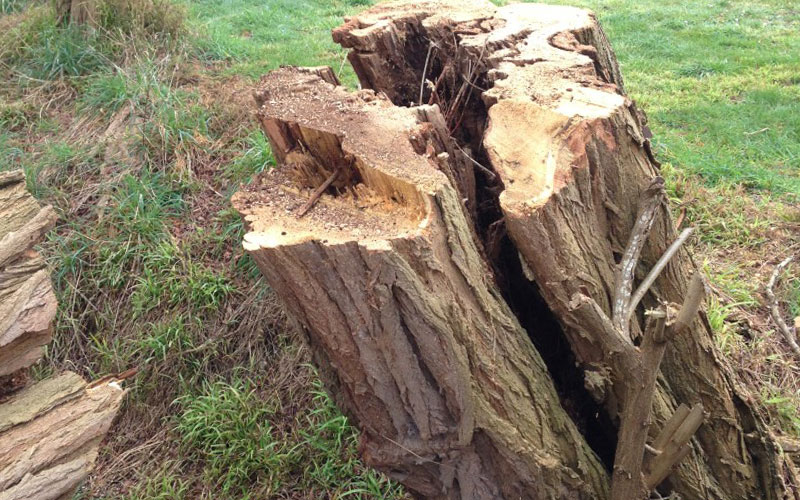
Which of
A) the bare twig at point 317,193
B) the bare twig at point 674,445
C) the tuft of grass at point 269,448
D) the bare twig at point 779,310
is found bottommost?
the tuft of grass at point 269,448

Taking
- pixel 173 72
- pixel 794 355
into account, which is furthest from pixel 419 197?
pixel 173 72

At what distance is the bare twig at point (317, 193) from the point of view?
1546mm

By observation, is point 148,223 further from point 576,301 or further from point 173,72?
point 576,301

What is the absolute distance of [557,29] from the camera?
2.43 meters

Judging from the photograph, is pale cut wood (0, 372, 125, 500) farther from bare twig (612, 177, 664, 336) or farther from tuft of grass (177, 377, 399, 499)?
bare twig (612, 177, 664, 336)

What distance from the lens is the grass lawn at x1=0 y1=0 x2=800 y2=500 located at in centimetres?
265

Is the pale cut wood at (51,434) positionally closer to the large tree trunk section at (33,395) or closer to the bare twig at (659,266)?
the large tree trunk section at (33,395)

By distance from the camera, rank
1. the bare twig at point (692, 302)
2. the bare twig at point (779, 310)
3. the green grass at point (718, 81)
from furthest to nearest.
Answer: the green grass at point (718, 81) < the bare twig at point (779, 310) < the bare twig at point (692, 302)

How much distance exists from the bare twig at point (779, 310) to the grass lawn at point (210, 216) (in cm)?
5

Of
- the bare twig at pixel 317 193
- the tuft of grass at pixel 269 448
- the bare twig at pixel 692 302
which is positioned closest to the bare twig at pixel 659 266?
the bare twig at pixel 692 302

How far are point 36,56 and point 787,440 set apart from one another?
16.0 ft

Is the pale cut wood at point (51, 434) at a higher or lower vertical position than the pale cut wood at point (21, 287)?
lower

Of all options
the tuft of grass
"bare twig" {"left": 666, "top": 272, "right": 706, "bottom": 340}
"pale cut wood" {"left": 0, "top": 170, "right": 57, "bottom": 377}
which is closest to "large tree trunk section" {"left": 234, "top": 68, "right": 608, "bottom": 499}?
"bare twig" {"left": 666, "top": 272, "right": 706, "bottom": 340}

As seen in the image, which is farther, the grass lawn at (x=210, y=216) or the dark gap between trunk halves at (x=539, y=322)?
the grass lawn at (x=210, y=216)
